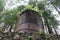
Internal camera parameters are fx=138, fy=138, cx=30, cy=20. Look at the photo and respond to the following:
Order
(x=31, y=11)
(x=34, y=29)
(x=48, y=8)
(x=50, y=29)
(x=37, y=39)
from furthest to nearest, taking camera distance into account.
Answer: (x=48, y=8) < (x=50, y=29) < (x=31, y=11) < (x=34, y=29) < (x=37, y=39)

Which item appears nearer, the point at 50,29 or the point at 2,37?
the point at 2,37

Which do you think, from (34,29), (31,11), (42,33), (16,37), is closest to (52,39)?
(42,33)

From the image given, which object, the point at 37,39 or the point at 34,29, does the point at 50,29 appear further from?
the point at 37,39

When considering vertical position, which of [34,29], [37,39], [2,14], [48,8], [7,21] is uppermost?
[48,8]

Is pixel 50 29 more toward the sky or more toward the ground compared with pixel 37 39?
more toward the sky

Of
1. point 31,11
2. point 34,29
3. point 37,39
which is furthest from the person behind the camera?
point 31,11

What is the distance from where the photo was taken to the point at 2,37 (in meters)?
2.59

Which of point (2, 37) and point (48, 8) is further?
point (48, 8)

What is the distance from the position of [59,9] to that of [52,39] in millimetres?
3460

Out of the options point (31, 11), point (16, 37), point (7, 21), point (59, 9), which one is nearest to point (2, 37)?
point (16, 37)

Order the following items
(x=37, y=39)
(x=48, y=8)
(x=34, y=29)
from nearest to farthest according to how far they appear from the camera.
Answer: (x=37, y=39)
(x=34, y=29)
(x=48, y=8)

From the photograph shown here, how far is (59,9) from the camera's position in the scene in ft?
19.5

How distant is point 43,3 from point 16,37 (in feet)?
11.0

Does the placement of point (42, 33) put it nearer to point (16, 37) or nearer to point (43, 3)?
point (16, 37)
